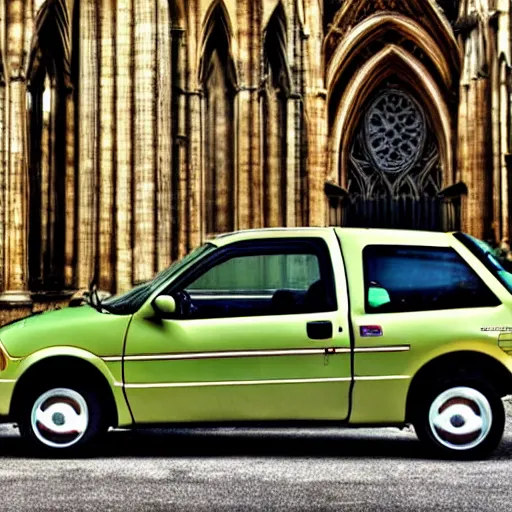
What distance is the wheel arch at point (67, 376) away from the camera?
8164mm

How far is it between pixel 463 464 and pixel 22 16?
1279 centimetres

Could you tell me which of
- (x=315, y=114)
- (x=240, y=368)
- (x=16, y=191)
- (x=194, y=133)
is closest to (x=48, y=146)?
(x=16, y=191)

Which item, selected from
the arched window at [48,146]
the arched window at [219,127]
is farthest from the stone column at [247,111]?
the arched window at [48,146]

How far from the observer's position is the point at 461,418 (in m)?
8.21

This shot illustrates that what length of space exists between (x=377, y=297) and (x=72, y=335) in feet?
6.21

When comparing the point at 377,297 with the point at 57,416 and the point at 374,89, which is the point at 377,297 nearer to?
the point at 57,416

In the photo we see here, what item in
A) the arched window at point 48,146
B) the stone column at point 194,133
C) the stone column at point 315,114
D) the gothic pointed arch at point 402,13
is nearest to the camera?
the arched window at point 48,146

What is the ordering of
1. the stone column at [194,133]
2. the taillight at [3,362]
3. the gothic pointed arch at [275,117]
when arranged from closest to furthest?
1. the taillight at [3,362]
2. the stone column at [194,133]
3. the gothic pointed arch at [275,117]

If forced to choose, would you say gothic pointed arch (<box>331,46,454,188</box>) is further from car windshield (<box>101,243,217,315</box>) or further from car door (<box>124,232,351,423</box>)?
car door (<box>124,232,351,423</box>)

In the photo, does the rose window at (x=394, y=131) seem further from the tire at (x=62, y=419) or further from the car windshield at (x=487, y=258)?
the tire at (x=62, y=419)

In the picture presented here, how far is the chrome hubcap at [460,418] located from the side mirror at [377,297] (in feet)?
2.19

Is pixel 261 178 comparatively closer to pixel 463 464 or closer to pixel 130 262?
pixel 130 262

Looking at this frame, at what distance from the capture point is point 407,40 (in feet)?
137

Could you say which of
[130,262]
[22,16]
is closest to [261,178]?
[130,262]
